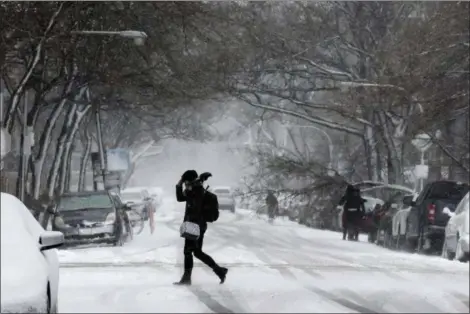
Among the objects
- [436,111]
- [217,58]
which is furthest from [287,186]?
[436,111]

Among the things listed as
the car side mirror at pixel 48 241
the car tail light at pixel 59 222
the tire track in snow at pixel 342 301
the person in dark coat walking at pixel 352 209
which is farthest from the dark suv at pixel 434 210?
the car tail light at pixel 59 222

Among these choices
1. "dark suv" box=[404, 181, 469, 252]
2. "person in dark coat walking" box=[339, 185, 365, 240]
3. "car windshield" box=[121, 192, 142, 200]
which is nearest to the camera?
"dark suv" box=[404, 181, 469, 252]

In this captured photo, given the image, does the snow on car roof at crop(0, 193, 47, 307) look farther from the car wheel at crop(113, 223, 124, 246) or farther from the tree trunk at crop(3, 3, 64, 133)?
the tree trunk at crop(3, 3, 64, 133)

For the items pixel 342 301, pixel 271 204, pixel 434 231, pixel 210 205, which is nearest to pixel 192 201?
pixel 210 205

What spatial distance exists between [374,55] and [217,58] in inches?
198

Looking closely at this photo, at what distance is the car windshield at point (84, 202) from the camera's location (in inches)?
990

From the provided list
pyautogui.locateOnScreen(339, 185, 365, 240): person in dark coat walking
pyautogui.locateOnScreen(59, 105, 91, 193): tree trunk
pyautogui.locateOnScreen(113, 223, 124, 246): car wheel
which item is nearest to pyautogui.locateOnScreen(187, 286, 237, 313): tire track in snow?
pyautogui.locateOnScreen(113, 223, 124, 246): car wheel

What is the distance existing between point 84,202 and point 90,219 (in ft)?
3.77

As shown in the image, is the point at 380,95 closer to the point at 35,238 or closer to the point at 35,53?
the point at 35,53

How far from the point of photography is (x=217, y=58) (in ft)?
94.5

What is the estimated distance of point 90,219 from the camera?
24.4 meters

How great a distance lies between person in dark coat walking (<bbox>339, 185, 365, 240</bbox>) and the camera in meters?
25.8

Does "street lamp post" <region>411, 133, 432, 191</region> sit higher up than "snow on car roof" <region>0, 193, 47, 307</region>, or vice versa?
"street lamp post" <region>411, 133, 432, 191</region>

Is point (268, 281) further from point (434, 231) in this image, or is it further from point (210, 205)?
point (210, 205)
